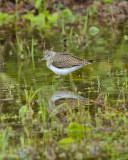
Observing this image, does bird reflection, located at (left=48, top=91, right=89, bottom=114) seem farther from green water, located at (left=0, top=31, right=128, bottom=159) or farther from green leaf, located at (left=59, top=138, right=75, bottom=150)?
green leaf, located at (left=59, top=138, right=75, bottom=150)

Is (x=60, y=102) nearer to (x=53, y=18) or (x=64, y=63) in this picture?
(x=64, y=63)

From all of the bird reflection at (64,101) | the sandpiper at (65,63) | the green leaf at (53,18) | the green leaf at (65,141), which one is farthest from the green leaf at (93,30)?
the green leaf at (65,141)

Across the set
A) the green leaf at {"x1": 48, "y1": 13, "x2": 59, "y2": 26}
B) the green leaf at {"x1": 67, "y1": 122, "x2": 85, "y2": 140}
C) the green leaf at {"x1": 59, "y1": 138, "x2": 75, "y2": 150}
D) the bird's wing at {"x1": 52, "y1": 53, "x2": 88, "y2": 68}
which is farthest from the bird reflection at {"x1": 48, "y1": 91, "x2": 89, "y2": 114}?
the green leaf at {"x1": 48, "y1": 13, "x2": 59, "y2": 26}

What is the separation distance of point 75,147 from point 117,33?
8.76m

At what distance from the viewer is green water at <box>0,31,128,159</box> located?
5215 millimetres

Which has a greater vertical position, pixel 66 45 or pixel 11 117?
pixel 66 45

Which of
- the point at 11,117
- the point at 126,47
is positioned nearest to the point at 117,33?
the point at 126,47

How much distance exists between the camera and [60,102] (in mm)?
7098

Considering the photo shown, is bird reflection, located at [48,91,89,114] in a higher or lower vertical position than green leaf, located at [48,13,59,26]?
lower

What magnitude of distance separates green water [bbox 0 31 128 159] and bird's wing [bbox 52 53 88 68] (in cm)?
35

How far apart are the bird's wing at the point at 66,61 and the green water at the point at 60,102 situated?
1.16ft

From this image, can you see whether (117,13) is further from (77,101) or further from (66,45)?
(77,101)

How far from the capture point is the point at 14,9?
53.2 ft

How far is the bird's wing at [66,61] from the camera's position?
333 inches
